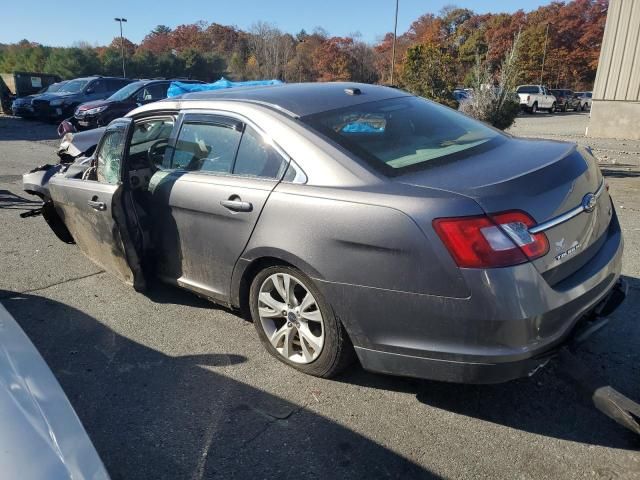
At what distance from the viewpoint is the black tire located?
9.09 ft

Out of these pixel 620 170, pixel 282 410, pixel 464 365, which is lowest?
pixel 282 410

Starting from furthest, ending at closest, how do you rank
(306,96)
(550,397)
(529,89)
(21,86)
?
(529,89)
(21,86)
(306,96)
(550,397)

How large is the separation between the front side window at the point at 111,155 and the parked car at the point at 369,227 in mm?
57

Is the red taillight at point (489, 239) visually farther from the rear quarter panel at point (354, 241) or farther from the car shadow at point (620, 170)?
the car shadow at point (620, 170)

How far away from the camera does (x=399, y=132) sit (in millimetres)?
3182

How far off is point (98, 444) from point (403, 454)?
1.49 meters

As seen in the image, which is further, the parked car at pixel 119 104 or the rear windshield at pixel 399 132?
the parked car at pixel 119 104

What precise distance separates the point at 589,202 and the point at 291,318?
67.3 inches

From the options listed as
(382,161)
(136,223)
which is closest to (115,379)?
(136,223)

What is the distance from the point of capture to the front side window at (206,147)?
3377 mm

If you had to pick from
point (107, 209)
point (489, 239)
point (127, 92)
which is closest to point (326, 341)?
point (489, 239)

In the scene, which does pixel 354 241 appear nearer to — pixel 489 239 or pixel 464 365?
pixel 489 239

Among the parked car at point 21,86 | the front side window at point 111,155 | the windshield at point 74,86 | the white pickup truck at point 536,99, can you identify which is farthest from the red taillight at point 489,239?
the white pickup truck at point 536,99

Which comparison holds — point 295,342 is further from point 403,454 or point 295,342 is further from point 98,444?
point 98,444
